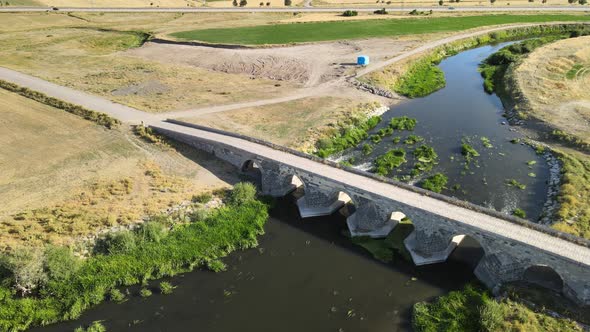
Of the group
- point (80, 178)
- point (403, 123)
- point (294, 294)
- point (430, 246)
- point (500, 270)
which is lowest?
point (294, 294)

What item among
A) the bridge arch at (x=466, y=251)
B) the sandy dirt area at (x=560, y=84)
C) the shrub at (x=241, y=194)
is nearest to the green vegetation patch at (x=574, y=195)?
the sandy dirt area at (x=560, y=84)

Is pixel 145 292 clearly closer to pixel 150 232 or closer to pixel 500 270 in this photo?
pixel 150 232

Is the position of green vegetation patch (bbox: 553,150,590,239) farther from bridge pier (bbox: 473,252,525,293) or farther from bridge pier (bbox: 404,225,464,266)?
bridge pier (bbox: 404,225,464,266)

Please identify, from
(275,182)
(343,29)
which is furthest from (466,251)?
(343,29)

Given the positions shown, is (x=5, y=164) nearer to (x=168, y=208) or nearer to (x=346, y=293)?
(x=168, y=208)

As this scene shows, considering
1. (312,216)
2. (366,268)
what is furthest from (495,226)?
(312,216)

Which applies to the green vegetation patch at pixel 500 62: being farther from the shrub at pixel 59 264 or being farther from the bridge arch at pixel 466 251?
the shrub at pixel 59 264
